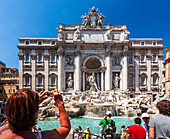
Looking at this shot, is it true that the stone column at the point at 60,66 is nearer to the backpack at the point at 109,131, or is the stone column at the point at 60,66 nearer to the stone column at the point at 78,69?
the stone column at the point at 78,69

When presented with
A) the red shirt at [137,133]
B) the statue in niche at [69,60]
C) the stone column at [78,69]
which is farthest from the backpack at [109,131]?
the statue in niche at [69,60]

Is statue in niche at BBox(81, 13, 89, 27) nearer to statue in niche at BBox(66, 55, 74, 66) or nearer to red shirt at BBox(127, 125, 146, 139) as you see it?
statue in niche at BBox(66, 55, 74, 66)

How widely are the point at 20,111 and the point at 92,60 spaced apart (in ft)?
72.3

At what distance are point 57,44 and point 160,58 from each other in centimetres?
1958

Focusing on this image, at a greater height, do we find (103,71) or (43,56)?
(43,56)

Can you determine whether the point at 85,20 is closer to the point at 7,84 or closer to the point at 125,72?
the point at 125,72

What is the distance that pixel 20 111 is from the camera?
1.14 metres

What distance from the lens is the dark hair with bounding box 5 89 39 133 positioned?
3.72 feet

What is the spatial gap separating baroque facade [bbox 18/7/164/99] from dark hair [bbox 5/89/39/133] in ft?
65.3

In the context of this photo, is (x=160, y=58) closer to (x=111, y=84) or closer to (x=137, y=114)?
(x=111, y=84)

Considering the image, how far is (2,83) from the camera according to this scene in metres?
28.2

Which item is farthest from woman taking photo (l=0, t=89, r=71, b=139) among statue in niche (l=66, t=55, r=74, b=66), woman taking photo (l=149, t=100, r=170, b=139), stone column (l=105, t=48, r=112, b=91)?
statue in niche (l=66, t=55, r=74, b=66)

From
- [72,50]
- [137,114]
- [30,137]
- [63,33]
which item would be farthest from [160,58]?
[30,137]

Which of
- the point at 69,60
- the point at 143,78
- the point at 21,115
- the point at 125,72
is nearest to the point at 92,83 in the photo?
the point at 69,60
